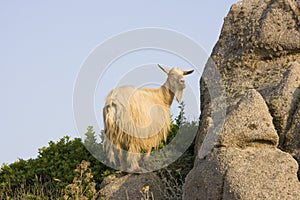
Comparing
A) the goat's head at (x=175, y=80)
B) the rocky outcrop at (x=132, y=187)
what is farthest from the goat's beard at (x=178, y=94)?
the rocky outcrop at (x=132, y=187)

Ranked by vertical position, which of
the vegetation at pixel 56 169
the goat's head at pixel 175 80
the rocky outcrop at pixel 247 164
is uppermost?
the goat's head at pixel 175 80

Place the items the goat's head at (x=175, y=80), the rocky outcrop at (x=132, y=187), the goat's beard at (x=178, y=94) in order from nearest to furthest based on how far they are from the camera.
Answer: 1. the rocky outcrop at (x=132, y=187)
2. the goat's head at (x=175, y=80)
3. the goat's beard at (x=178, y=94)

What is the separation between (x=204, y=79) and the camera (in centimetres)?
991

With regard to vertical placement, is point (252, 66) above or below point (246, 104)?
above

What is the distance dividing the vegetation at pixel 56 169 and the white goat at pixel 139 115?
0.36 m

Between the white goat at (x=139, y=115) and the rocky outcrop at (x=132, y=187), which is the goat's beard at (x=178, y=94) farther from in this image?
the rocky outcrop at (x=132, y=187)

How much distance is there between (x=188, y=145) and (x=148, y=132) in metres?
0.77

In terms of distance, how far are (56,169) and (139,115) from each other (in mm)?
2343

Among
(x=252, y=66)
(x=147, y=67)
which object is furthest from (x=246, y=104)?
(x=147, y=67)

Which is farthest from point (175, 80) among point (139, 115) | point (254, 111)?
point (254, 111)

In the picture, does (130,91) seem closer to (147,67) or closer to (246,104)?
(147,67)

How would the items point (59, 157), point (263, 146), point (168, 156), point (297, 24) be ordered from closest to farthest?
point (263, 146) → point (297, 24) → point (168, 156) → point (59, 157)

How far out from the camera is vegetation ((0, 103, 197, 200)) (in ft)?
34.3

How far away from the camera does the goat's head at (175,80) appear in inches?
392
